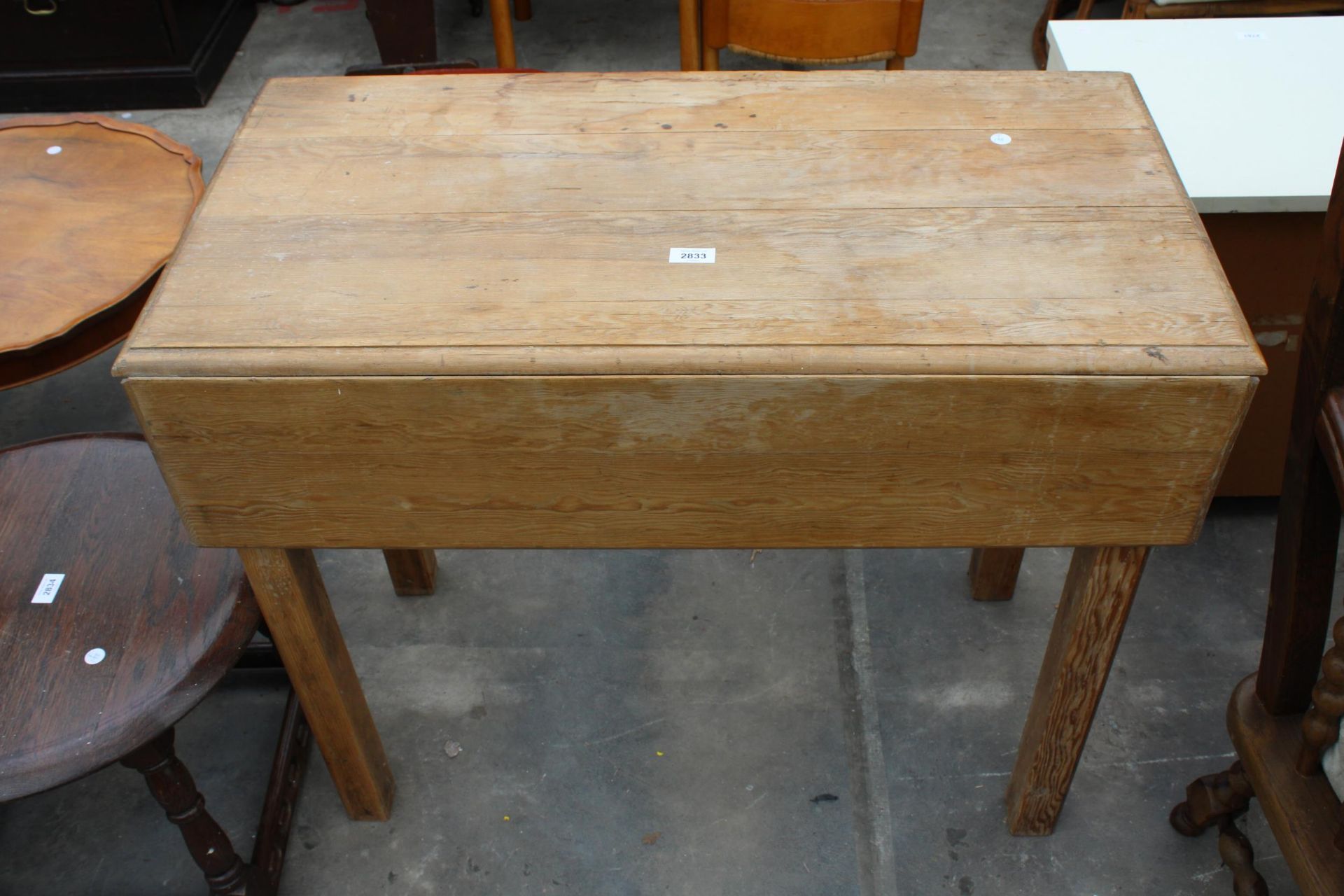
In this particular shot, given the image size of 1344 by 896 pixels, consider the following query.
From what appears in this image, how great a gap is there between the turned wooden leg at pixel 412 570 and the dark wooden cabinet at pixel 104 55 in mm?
2082

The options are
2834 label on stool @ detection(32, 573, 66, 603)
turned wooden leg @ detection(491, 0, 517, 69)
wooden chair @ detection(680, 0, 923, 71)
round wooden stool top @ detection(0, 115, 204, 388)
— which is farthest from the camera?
turned wooden leg @ detection(491, 0, 517, 69)

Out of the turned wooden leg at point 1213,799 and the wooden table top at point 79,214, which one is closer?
the turned wooden leg at point 1213,799

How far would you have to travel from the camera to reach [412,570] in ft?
6.66

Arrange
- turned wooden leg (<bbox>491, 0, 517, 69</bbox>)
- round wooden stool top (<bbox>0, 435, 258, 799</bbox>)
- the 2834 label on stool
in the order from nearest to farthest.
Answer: round wooden stool top (<bbox>0, 435, 258, 799</bbox>), the 2834 label on stool, turned wooden leg (<bbox>491, 0, 517, 69</bbox>)

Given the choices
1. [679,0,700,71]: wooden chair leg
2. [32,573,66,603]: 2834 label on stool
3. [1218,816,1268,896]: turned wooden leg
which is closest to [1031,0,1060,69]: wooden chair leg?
[679,0,700,71]: wooden chair leg

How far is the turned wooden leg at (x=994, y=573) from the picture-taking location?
75.7 inches

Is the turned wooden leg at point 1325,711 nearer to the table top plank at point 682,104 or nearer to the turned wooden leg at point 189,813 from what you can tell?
the table top plank at point 682,104

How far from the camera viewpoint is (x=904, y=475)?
1.21 meters

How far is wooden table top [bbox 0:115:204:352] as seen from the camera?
183 cm

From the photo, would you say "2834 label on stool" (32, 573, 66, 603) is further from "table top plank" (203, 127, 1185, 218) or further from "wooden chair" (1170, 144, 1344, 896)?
"wooden chair" (1170, 144, 1344, 896)

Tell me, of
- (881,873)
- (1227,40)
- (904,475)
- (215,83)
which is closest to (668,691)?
(881,873)

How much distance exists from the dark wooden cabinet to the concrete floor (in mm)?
2000

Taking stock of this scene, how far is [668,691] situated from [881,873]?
1.50 ft

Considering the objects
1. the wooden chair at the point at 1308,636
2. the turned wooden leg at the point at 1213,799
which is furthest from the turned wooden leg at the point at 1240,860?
the wooden chair at the point at 1308,636
